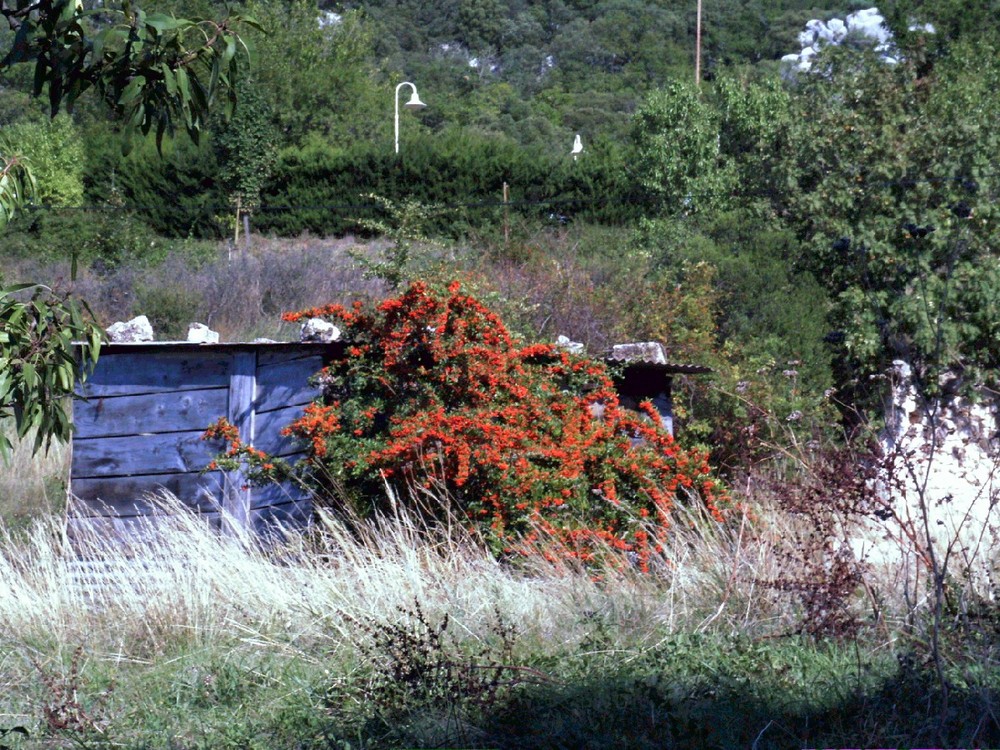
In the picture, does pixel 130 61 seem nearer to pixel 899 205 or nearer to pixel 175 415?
→ pixel 175 415

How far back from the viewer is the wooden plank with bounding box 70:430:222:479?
8.62m

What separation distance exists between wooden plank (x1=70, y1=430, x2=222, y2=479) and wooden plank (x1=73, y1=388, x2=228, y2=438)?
0.06 meters

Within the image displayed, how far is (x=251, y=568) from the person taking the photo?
5.92 m

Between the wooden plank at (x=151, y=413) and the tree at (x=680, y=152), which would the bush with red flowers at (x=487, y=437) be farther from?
the tree at (x=680, y=152)

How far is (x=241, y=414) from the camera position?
28.1 ft

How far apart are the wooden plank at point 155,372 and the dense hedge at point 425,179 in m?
15.1

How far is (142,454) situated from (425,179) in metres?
16.5

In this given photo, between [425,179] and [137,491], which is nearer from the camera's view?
[137,491]

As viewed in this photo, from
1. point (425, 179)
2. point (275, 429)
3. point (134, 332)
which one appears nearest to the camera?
point (275, 429)

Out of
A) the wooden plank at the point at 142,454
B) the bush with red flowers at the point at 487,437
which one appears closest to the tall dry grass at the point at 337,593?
the bush with red flowers at the point at 487,437

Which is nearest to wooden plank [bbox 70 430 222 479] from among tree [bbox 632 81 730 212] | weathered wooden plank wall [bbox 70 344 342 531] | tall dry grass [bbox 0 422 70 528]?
weathered wooden plank wall [bbox 70 344 342 531]

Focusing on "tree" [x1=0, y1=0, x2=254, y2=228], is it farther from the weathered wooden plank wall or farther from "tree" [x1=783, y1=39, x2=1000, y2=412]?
"tree" [x1=783, y1=39, x2=1000, y2=412]

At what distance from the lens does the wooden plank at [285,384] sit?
852 centimetres

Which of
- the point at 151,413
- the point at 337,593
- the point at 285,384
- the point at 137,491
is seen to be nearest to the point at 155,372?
the point at 151,413
